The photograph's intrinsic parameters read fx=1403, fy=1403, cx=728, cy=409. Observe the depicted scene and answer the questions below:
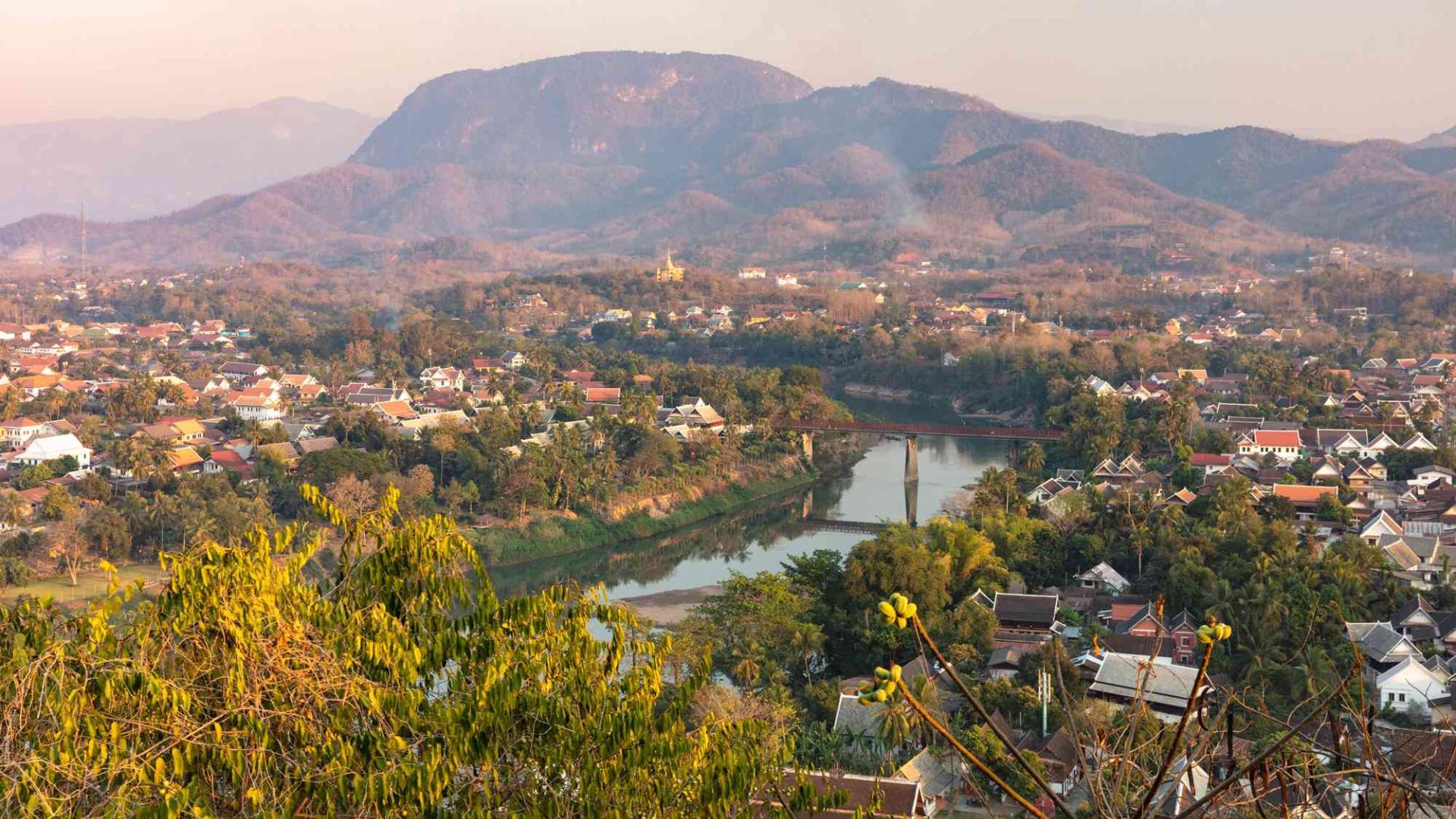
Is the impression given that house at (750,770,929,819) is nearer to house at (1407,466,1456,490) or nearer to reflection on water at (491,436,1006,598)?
reflection on water at (491,436,1006,598)

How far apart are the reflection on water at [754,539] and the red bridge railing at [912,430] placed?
76 centimetres

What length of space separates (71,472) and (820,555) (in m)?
11.7

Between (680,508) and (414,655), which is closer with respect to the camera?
(414,655)

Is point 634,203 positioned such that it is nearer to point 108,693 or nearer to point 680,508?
point 680,508

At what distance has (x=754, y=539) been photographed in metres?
19.8

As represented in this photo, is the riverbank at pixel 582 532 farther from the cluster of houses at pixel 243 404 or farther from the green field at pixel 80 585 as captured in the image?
the green field at pixel 80 585

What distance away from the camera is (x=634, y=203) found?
120m

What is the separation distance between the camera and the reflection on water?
17.5 meters

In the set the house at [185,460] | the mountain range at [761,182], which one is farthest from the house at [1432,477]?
the mountain range at [761,182]

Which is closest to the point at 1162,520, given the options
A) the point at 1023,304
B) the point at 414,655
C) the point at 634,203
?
the point at 414,655

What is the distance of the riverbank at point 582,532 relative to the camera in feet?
59.1

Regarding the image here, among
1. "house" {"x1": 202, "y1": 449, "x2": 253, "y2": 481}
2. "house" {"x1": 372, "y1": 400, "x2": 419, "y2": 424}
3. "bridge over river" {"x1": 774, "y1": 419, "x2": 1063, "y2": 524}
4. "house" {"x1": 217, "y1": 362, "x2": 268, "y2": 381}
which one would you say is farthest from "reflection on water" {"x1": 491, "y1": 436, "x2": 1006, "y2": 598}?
"house" {"x1": 217, "y1": 362, "x2": 268, "y2": 381}

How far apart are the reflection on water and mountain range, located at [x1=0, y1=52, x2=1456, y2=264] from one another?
51.0 meters

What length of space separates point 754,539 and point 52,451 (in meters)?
10.5
